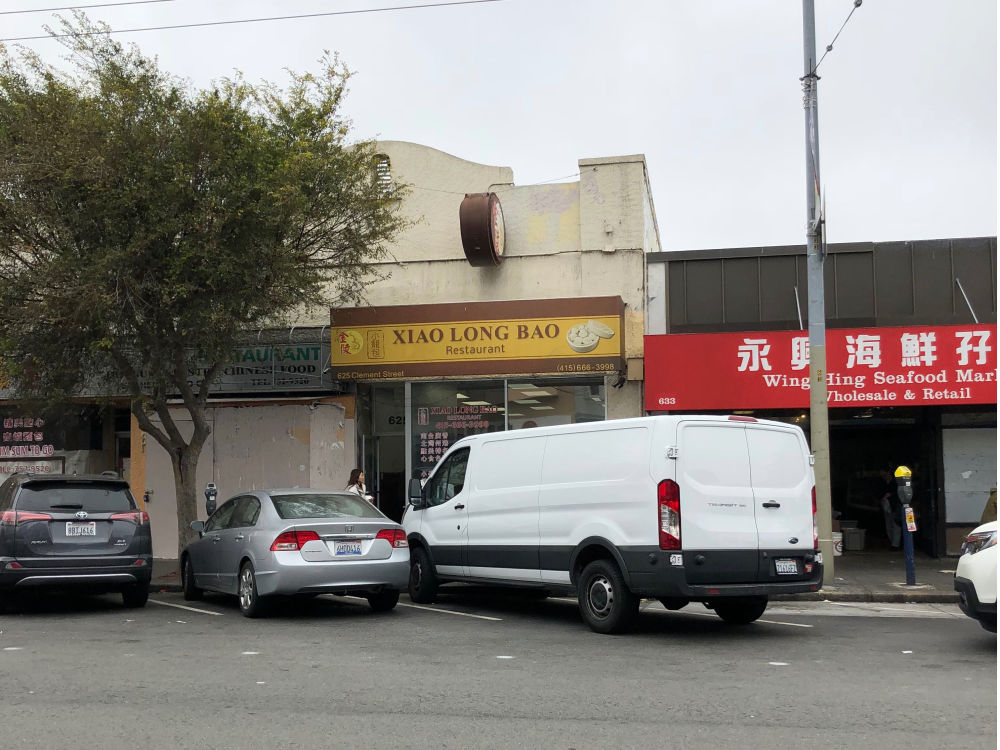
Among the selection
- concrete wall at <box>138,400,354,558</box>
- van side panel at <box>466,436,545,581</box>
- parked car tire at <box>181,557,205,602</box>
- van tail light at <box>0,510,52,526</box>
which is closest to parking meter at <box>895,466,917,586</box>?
van side panel at <box>466,436,545,581</box>

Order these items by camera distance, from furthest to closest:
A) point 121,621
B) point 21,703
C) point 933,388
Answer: point 933,388 → point 121,621 → point 21,703

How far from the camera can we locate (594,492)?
33.2ft

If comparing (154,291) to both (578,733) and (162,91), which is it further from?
(578,733)

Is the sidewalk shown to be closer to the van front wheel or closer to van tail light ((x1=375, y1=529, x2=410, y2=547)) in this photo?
the van front wheel

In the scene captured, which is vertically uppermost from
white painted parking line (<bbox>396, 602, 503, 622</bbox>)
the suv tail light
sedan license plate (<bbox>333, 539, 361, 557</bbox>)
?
the suv tail light

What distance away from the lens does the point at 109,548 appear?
A: 39.2ft

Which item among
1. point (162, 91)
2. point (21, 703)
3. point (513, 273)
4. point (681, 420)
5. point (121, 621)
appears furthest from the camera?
point (513, 273)

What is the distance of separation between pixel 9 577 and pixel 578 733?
323 inches

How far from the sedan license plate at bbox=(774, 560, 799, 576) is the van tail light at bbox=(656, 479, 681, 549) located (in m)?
1.16

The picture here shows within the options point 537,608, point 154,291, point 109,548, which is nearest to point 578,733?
point 537,608

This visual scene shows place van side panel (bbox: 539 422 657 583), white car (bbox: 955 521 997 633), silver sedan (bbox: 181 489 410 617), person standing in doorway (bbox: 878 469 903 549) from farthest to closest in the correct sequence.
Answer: person standing in doorway (bbox: 878 469 903 549), silver sedan (bbox: 181 489 410 617), van side panel (bbox: 539 422 657 583), white car (bbox: 955 521 997 633)

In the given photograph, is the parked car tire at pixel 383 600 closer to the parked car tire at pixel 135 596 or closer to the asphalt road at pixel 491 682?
the asphalt road at pixel 491 682

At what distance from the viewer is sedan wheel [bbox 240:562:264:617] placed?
36.5 ft

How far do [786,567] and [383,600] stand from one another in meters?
4.68
